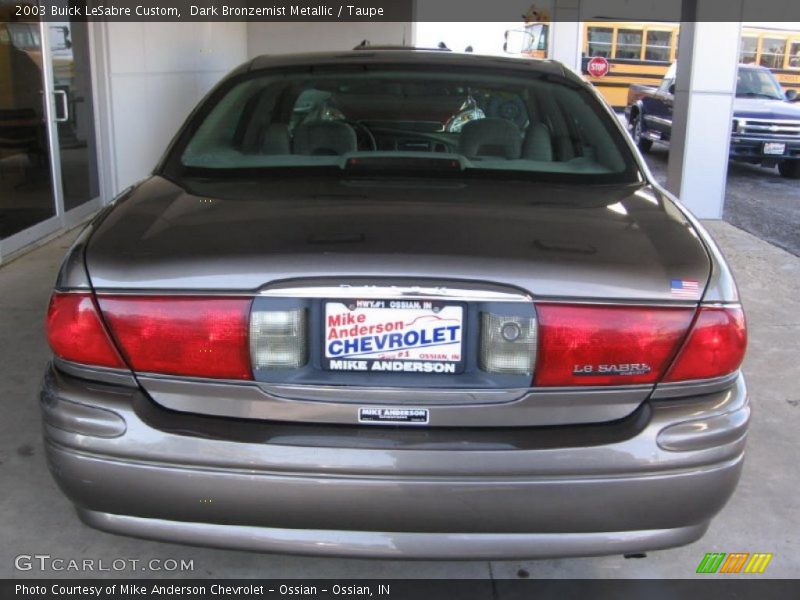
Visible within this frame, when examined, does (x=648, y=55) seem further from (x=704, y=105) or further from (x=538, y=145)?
(x=538, y=145)

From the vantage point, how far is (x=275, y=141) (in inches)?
119

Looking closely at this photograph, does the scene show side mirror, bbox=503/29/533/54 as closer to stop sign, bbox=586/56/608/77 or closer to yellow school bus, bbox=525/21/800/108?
stop sign, bbox=586/56/608/77

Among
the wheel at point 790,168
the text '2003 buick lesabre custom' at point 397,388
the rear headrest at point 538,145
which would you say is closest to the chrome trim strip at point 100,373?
the text '2003 buick lesabre custom' at point 397,388

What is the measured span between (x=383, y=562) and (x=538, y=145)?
1.53 m

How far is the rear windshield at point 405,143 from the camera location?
2.71 metres

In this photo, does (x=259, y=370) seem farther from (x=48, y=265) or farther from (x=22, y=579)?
(x=48, y=265)

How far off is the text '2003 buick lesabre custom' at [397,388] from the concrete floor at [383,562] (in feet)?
0.75

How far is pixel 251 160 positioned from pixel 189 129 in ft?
1.11

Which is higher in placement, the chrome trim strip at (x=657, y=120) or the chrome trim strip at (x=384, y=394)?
the chrome trim strip at (x=657, y=120)

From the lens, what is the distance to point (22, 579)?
2.47 m

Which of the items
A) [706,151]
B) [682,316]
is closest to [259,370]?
[682,316]

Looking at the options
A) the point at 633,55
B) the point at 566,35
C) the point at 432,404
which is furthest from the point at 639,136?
the point at 432,404

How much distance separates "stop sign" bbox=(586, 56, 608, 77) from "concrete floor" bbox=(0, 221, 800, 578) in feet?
48.3

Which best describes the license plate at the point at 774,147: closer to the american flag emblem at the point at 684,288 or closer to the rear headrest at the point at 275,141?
the rear headrest at the point at 275,141
